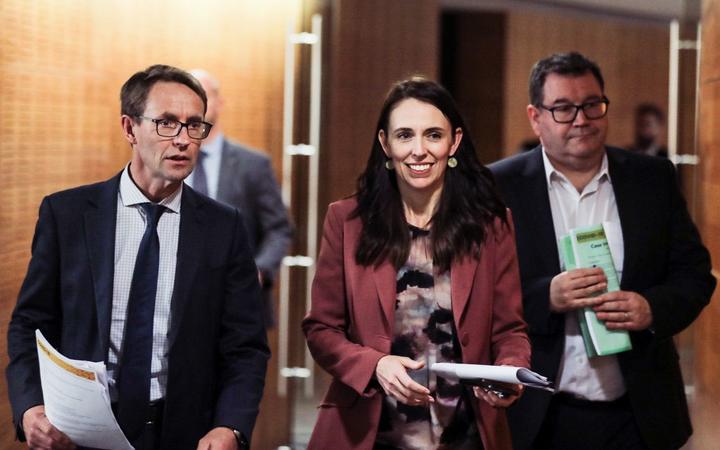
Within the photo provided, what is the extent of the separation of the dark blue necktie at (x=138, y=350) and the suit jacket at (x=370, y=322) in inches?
18.8

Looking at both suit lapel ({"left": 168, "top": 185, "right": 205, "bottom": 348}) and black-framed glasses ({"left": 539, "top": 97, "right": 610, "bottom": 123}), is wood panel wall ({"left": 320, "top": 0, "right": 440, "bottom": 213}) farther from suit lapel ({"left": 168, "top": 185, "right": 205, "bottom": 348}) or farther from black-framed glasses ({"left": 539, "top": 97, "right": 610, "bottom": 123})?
suit lapel ({"left": 168, "top": 185, "right": 205, "bottom": 348})

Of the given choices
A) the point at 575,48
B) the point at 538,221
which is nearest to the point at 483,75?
the point at 575,48

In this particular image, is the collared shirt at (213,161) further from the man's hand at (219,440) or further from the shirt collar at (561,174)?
the man's hand at (219,440)

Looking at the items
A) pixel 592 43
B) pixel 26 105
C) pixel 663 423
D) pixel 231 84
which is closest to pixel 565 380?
pixel 663 423

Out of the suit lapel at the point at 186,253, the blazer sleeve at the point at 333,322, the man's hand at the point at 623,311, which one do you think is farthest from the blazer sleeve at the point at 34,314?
the man's hand at the point at 623,311

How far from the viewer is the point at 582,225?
13.5 feet

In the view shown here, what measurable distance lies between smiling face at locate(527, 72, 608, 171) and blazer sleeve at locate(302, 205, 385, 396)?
1.03 meters

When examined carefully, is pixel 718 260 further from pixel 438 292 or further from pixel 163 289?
pixel 163 289

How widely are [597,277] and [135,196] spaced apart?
1476 millimetres

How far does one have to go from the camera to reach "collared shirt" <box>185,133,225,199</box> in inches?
239

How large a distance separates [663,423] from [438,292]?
1134 mm

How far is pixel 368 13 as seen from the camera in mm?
8422

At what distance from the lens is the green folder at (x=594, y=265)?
3.82 m

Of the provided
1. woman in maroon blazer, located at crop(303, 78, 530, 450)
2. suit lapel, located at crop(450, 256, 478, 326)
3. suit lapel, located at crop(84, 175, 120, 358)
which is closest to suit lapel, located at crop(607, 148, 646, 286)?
woman in maroon blazer, located at crop(303, 78, 530, 450)
